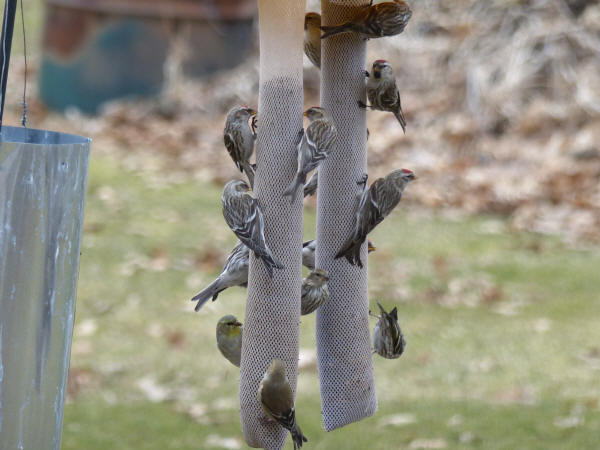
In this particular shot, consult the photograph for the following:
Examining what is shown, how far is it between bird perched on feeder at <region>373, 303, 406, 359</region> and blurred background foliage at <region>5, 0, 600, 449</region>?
1984 millimetres

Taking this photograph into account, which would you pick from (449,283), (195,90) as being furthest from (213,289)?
(195,90)

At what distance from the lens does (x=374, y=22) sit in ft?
8.62

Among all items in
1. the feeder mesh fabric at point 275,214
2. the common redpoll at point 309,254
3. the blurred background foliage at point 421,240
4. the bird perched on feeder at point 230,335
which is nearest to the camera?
the feeder mesh fabric at point 275,214

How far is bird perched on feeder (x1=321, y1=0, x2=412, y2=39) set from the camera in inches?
103

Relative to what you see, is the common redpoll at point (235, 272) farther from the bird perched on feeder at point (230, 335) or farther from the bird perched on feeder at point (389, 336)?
the bird perched on feeder at point (389, 336)

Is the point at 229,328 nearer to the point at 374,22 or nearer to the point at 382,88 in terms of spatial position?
the point at 382,88

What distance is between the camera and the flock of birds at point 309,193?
239 centimetres

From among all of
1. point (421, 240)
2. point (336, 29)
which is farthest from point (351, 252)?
point (421, 240)

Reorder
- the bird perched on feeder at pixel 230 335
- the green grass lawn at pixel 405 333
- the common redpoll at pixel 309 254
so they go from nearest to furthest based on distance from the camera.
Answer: the bird perched on feeder at pixel 230 335 < the common redpoll at pixel 309 254 < the green grass lawn at pixel 405 333

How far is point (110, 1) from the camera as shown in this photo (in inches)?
441

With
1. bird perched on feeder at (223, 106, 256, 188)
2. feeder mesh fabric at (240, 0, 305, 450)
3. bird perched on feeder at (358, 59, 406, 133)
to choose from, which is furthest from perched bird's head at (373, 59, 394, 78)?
bird perched on feeder at (223, 106, 256, 188)

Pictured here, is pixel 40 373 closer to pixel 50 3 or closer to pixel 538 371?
pixel 538 371

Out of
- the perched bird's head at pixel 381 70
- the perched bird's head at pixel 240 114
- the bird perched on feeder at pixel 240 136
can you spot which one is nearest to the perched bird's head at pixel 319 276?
the bird perched on feeder at pixel 240 136

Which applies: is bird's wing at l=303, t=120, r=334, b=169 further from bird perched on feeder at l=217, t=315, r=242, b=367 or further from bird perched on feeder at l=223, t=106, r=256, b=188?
bird perched on feeder at l=217, t=315, r=242, b=367
